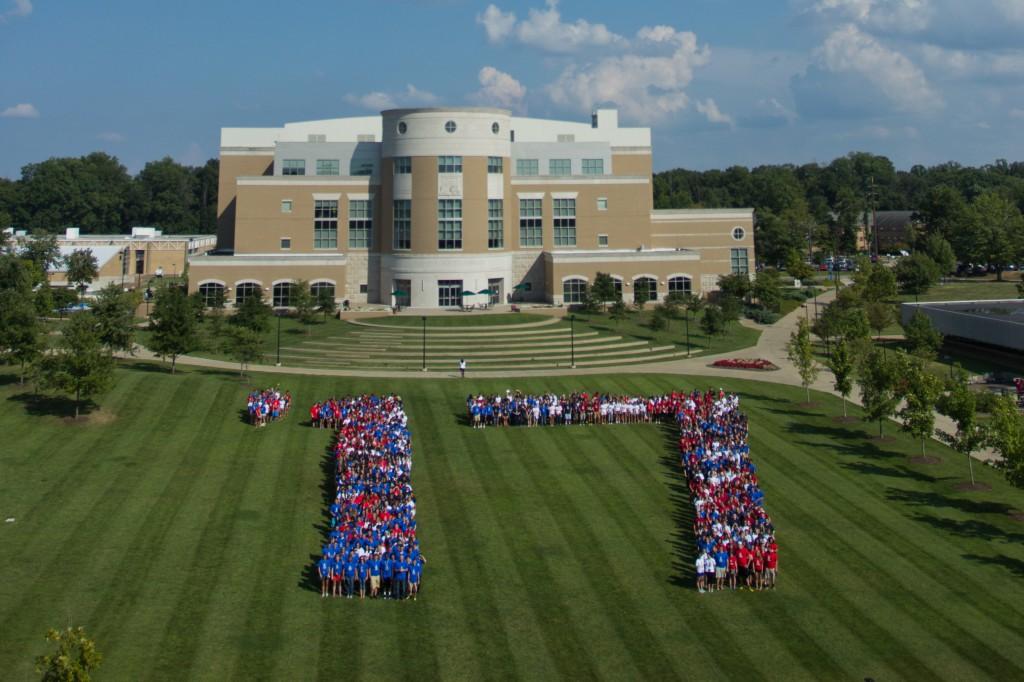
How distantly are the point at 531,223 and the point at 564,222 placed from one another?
121 inches

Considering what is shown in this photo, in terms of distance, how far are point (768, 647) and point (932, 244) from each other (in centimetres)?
9188

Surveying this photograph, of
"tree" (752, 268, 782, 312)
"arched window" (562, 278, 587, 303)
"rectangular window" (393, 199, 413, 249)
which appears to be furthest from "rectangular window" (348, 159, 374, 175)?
"tree" (752, 268, 782, 312)

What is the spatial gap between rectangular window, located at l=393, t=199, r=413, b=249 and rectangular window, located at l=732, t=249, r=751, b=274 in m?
30.9

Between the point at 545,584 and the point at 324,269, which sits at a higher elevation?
the point at 324,269

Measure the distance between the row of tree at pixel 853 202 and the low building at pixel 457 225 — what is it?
30687mm

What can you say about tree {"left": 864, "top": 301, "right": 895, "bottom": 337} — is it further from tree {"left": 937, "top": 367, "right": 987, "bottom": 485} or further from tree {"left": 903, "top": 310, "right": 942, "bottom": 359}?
tree {"left": 937, "top": 367, "right": 987, "bottom": 485}

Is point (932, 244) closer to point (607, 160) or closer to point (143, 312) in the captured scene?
point (607, 160)

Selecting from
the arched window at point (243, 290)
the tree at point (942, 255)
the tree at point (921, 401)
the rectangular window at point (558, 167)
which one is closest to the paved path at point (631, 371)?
the tree at point (921, 401)

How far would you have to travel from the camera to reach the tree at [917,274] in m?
89.9

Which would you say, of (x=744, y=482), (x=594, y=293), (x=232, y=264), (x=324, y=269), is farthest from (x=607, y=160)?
(x=744, y=482)

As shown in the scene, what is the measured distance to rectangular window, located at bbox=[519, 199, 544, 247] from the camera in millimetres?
83250

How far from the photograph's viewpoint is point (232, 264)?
76.0 metres

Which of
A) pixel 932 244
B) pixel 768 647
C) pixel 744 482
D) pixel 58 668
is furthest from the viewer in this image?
pixel 932 244

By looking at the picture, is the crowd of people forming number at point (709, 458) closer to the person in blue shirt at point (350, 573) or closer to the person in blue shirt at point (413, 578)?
the person in blue shirt at point (413, 578)
